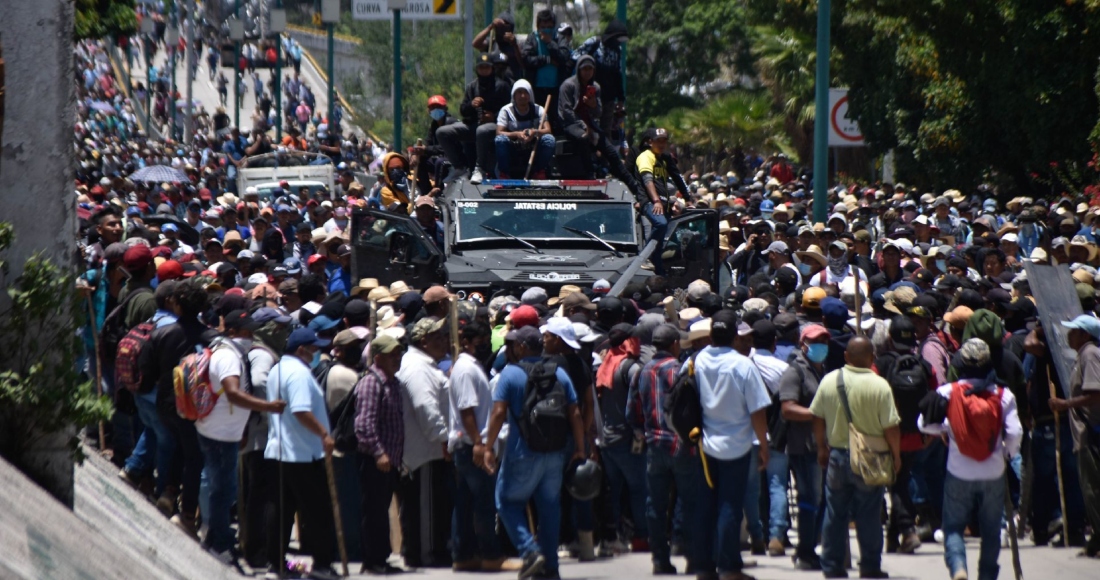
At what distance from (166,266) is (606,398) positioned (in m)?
3.72

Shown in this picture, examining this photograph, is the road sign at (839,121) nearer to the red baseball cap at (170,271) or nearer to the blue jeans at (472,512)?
the red baseball cap at (170,271)

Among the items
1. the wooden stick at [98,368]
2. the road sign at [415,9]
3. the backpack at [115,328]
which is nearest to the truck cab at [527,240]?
the wooden stick at [98,368]

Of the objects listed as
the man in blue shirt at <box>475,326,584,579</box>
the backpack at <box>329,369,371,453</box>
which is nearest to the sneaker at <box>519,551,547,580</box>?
the man in blue shirt at <box>475,326,584,579</box>

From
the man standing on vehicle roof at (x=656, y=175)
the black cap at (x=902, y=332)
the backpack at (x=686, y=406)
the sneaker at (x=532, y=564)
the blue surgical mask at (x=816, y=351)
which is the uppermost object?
the man standing on vehicle roof at (x=656, y=175)

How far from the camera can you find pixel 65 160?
Result: 7426 millimetres

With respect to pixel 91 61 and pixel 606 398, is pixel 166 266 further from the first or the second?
pixel 91 61

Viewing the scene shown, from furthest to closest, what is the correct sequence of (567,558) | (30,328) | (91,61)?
(91,61) → (567,558) → (30,328)

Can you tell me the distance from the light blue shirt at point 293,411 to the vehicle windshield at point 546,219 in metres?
5.47

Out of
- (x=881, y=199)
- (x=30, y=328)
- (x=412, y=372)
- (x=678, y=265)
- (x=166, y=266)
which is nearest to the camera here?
(x=30, y=328)

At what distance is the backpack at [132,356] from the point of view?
9.93 meters

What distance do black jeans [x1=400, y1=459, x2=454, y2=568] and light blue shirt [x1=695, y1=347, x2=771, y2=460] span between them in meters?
1.85

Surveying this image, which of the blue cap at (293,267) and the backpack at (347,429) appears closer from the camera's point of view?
the backpack at (347,429)

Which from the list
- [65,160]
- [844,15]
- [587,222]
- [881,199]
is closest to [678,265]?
[587,222]

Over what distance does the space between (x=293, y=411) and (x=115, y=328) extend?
265cm
